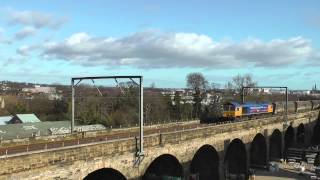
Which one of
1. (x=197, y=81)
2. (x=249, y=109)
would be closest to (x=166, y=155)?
(x=249, y=109)

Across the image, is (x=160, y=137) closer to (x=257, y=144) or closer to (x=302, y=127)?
(x=257, y=144)

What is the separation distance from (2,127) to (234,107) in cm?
3109

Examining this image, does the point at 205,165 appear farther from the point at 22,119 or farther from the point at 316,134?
the point at 316,134

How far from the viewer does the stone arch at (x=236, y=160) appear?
60.4 meters

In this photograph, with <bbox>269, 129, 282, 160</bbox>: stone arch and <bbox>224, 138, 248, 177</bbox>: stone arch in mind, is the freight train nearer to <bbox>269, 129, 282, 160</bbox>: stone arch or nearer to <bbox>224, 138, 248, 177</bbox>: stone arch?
<bbox>269, 129, 282, 160</bbox>: stone arch

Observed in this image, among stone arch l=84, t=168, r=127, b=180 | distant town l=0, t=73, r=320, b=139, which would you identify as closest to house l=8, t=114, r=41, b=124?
distant town l=0, t=73, r=320, b=139

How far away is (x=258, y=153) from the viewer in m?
70.6

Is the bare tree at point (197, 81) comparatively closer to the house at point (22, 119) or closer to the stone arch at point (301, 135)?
the stone arch at point (301, 135)

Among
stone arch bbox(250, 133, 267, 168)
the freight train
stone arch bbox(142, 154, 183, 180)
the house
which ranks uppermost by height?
the freight train

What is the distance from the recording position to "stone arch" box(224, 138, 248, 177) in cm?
6044

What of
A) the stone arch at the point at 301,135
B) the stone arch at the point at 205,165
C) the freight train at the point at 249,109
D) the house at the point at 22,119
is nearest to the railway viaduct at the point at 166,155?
the stone arch at the point at 205,165

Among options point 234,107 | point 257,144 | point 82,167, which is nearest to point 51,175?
point 82,167

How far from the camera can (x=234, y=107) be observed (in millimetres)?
66688

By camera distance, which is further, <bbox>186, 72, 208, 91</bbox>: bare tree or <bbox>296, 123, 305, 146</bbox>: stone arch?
<bbox>186, 72, 208, 91</bbox>: bare tree
